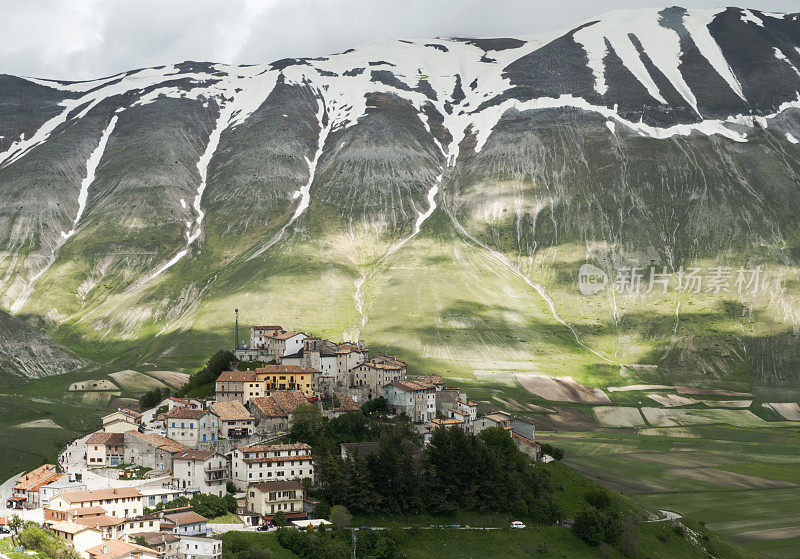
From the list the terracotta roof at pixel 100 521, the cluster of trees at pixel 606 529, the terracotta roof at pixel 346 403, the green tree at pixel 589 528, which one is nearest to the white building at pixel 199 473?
the terracotta roof at pixel 100 521

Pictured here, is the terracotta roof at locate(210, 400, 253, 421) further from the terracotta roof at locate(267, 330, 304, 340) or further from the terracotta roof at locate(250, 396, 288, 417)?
the terracotta roof at locate(267, 330, 304, 340)

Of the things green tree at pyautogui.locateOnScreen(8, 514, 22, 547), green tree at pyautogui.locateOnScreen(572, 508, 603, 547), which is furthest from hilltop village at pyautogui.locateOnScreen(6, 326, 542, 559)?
green tree at pyautogui.locateOnScreen(572, 508, 603, 547)

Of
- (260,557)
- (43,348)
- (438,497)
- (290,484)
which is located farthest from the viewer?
(43,348)

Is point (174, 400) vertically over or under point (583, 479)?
over

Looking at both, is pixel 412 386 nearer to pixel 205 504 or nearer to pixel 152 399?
pixel 152 399

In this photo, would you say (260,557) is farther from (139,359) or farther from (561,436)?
(139,359)

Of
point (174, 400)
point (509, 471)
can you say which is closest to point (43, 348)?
point (174, 400)
